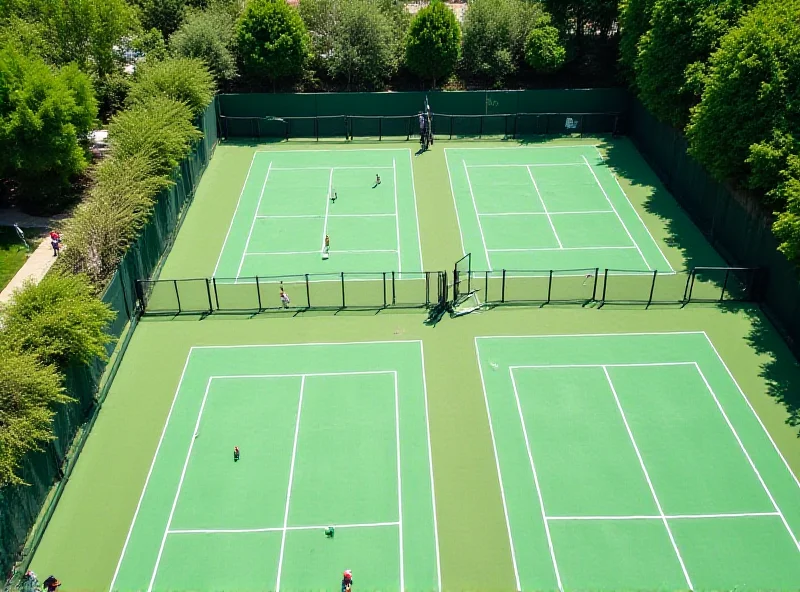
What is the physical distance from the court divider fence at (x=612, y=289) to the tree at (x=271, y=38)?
22.9 m

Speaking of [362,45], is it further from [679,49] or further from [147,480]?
[147,480]

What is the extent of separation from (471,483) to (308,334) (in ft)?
30.2

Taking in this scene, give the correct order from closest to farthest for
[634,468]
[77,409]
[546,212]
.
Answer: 1. [634,468]
2. [77,409]
3. [546,212]

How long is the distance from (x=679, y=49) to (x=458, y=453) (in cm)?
2403

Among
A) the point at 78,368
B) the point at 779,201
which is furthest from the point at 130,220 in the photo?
the point at 779,201

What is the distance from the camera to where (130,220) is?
29.7m

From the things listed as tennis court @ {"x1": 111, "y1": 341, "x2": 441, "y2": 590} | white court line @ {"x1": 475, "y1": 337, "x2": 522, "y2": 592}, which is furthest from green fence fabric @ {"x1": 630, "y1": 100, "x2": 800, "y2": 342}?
tennis court @ {"x1": 111, "y1": 341, "x2": 441, "y2": 590}

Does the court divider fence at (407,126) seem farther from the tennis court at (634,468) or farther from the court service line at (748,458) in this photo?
the court service line at (748,458)

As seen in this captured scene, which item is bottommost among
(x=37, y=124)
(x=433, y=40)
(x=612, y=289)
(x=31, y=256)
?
(x=31, y=256)

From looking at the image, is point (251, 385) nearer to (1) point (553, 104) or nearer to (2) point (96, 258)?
(2) point (96, 258)

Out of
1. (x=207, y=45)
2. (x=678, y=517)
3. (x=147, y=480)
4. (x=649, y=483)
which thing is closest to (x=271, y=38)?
(x=207, y=45)

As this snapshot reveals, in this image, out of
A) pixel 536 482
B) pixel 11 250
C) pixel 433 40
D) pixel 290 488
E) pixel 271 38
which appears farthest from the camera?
pixel 433 40

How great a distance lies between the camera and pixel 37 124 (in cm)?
3391

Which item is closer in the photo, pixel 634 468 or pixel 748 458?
pixel 634 468
